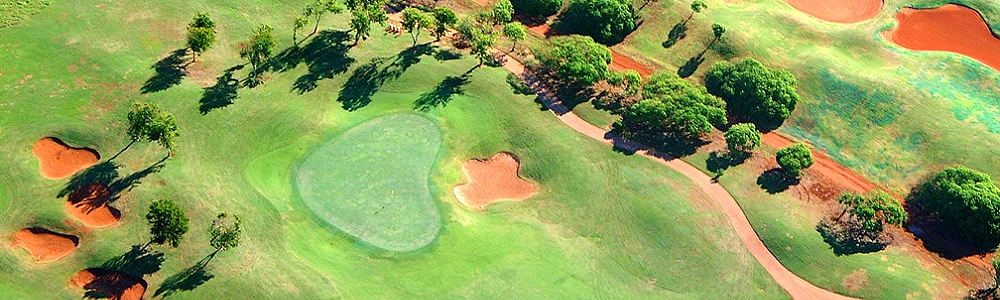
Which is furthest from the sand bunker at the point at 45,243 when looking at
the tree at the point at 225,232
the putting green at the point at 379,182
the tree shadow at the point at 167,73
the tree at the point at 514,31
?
the tree at the point at 514,31

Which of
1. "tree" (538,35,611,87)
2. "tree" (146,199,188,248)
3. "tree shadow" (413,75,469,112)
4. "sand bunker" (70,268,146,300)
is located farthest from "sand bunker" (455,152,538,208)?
"sand bunker" (70,268,146,300)

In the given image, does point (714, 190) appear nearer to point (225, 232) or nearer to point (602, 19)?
point (602, 19)

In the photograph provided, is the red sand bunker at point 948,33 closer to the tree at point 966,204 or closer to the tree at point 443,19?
the tree at point 966,204

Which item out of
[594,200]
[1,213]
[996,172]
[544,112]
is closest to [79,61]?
[1,213]

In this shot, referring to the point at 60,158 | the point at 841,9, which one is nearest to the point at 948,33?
the point at 841,9

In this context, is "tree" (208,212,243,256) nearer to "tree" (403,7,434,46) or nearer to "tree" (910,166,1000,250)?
"tree" (403,7,434,46)
